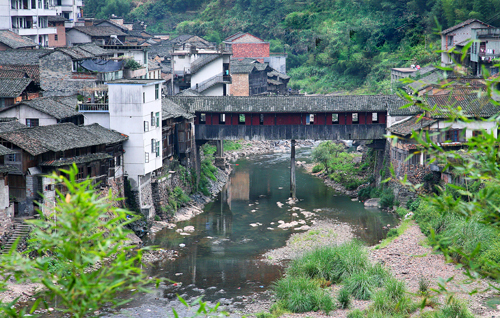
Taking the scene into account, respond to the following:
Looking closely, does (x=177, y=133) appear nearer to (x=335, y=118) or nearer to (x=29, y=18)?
(x=335, y=118)

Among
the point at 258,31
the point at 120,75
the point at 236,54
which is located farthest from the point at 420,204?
the point at 258,31

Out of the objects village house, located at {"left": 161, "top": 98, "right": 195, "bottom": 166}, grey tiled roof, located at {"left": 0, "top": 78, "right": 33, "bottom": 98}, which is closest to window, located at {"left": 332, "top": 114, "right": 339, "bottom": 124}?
village house, located at {"left": 161, "top": 98, "right": 195, "bottom": 166}

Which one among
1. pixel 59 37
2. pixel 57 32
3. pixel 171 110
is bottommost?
pixel 171 110

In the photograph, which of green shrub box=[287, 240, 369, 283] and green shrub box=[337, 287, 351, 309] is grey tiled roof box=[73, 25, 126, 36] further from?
green shrub box=[337, 287, 351, 309]

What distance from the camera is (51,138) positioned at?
26031 millimetres

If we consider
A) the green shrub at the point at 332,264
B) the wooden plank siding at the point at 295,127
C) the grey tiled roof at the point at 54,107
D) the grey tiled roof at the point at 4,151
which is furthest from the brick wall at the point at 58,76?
the green shrub at the point at 332,264

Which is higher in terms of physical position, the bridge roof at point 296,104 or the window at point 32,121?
the bridge roof at point 296,104

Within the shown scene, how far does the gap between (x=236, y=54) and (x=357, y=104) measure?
33.5 metres

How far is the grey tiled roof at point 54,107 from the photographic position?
30.5 metres

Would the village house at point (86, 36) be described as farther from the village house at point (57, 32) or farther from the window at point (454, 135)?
the window at point (454, 135)

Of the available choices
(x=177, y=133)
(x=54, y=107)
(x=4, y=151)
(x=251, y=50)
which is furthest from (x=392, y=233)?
(x=251, y=50)

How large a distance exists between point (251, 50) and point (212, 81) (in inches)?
773

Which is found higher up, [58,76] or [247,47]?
[247,47]

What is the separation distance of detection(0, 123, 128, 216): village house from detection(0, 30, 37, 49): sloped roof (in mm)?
19367
